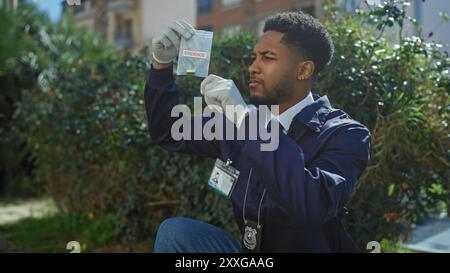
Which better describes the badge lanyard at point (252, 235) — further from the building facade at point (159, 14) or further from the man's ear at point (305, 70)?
the building facade at point (159, 14)

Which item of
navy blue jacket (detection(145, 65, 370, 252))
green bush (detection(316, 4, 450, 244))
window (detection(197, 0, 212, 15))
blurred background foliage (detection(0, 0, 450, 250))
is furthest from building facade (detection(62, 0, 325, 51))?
navy blue jacket (detection(145, 65, 370, 252))

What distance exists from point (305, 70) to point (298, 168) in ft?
1.64

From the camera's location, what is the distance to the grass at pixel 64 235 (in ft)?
15.0

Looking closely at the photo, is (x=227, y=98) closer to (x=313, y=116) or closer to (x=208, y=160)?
(x=313, y=116)

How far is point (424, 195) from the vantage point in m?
3.31

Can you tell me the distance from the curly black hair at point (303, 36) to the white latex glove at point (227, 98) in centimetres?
28

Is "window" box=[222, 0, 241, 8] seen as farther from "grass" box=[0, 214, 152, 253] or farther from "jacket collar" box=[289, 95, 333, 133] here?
"jacket collar" box=[289, 95, 333, 133]

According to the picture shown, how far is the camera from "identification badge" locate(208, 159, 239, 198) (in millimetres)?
2152

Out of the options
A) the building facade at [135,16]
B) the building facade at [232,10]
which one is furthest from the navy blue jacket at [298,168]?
the building facade at [135,16]

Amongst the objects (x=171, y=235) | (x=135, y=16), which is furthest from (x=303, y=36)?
(x=135, y=16)

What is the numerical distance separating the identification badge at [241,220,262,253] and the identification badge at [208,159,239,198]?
0.54 ft
